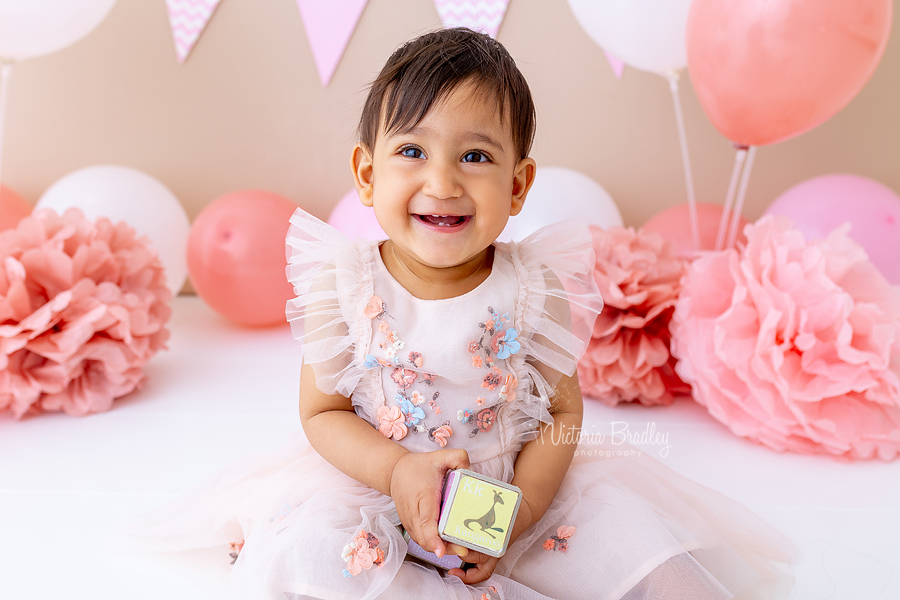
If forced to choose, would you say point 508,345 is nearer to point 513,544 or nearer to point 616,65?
point 513,544

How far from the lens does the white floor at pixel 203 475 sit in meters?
1.00

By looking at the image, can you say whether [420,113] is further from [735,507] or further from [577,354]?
[735,507]

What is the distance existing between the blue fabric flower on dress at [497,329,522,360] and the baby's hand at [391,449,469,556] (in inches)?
7.6

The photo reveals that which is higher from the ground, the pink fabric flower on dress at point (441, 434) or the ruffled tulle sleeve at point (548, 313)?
the ruffled tulle sleeve at point (548, 313)

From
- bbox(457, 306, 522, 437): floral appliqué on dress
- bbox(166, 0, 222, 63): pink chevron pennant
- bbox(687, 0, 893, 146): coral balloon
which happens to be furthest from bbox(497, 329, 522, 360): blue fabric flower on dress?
bbox(166, 0, 222, 63): pink chevron pennant

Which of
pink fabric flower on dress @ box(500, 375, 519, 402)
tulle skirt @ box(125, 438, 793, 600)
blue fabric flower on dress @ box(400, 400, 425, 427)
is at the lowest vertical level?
tulle skirt @ box(125, 438, 793, 600)

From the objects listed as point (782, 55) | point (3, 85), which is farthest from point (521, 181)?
point (3, 85)

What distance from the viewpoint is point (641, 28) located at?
169 cm

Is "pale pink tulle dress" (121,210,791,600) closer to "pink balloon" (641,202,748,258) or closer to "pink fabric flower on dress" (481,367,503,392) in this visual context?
"pink fabric flower on dress" (481,367,503,392)

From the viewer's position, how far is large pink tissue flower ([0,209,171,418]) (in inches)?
56.2

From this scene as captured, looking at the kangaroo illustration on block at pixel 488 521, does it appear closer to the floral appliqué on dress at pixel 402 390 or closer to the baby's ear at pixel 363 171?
the floral appliqué on dress at pixel 402 390

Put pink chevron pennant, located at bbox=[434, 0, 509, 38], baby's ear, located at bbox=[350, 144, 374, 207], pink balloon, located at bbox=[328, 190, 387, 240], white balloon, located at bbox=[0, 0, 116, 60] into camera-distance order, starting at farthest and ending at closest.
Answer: pink chevron pennant, located at bbox=[434, 0, 509, 38] < pink balloon, located at bbox=[328, 190, 387, 240] < white balloon, located at bbox=[0, 0, 116, 60] < baby's ear, located at bbox=[350, 144, 374, 207]

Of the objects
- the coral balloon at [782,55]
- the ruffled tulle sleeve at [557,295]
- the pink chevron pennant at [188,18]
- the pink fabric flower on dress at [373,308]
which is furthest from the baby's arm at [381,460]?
the pink chevron pennant at [188,18]

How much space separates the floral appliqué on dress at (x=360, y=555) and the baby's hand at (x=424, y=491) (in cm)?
5
